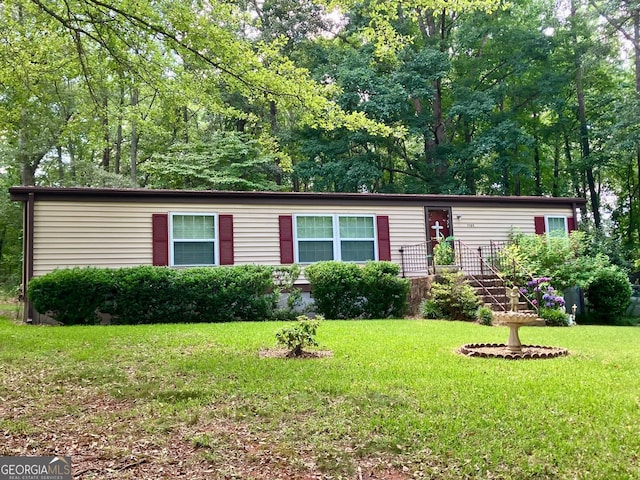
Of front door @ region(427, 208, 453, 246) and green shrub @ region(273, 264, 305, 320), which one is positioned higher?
front door @ region(427, 208, 453, 246)

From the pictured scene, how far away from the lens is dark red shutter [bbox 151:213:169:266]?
11.4 metres

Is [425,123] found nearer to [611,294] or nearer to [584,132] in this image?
[584,132]

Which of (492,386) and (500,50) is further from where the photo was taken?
(500,50)

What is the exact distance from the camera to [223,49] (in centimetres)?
716

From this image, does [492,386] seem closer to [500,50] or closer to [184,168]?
[184,168]

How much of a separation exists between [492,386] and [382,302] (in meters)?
6.77

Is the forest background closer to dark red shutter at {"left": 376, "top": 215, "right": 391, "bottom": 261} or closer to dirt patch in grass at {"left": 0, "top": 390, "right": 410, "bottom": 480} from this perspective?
dark red shutter at {"left": 376, "top": 215, "right": 391, "bottom": 261}

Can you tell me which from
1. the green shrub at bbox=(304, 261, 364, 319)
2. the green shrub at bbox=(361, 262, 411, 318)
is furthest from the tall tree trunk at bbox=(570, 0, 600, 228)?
the green shrub at bbox=(304, 261, 364, 319)

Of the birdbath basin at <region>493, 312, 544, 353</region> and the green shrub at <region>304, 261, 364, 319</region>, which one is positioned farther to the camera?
the green shrub at <region>304, 261, 364, 319</region>

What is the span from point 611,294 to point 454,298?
4814 millimetres

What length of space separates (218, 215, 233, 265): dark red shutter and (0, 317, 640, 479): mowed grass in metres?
4.69

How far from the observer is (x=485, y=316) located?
10.7 m

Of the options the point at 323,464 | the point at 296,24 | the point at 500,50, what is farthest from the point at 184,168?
the point at 323,464

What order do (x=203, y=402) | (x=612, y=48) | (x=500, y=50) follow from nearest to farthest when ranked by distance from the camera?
(x=203, y=402) < (x=612, y=48) < (x=500, y=50)
